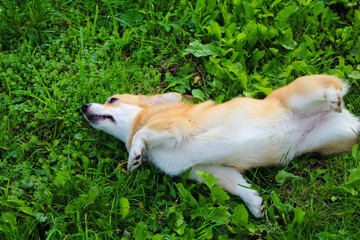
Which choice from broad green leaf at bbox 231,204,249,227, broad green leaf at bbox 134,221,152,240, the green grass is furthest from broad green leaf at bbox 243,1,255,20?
broad green leaf at bbox 134,221,152,240

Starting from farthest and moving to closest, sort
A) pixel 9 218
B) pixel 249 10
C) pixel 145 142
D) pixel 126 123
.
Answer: pixel 249 10, pixel 126 123, pixel 145 142, pixel 9 218

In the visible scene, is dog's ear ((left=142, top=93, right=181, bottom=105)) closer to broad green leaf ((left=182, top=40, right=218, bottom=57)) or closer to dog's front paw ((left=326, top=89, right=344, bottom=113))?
broad green leaf ((left=182, top=40, right=218, bottom=57))

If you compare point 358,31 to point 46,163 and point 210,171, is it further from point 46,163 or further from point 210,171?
point 46,163

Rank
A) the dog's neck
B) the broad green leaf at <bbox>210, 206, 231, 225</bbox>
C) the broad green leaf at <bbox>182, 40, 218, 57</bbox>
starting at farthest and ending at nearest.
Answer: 1. the broad green leaf at <bbox>182, 40, 218, 57</bbox>
2. the dog's neck
3. the broad green leaf at <bbox>210, 206, 231, 225</bbox>

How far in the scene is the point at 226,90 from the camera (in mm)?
4598

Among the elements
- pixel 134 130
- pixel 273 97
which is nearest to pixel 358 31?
pixel 273 97

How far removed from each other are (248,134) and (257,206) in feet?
2.31

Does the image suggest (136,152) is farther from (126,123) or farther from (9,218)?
(9,218)

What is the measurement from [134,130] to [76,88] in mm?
1127

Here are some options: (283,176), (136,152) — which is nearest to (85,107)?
(136,152)

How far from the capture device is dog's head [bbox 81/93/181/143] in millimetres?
4129

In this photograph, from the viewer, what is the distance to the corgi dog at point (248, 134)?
12.0ft

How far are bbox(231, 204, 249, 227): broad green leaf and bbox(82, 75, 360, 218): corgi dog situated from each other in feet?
0.75

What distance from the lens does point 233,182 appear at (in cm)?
372
